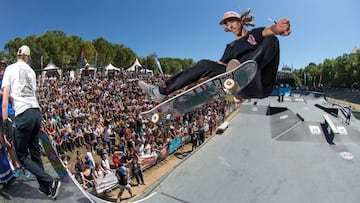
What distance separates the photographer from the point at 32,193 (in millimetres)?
4418

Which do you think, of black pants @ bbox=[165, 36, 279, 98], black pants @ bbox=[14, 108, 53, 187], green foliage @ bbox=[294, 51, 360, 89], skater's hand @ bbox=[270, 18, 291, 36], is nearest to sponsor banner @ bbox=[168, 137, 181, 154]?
black pants @ bbox=[165, 36, 279, 98]

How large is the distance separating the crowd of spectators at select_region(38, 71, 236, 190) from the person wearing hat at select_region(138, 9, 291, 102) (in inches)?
294

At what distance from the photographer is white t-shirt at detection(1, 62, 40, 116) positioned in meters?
3.29

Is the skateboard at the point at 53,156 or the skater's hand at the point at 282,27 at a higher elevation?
the skater's hand at the point at 282,27

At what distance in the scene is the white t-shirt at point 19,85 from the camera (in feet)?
10.8

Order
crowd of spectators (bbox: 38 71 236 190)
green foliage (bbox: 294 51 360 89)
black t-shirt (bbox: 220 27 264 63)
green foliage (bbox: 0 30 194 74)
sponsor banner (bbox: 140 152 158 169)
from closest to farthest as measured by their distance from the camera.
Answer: black t-shirt (bbox: 220 27 264 63) → crowd of spectators (bbox: 38 71 236 190) → sponsor banner (bbox: 140 152 158 169) → green foliage (bbox: 0 30 194 74) → green foliage (bbox: 294 51 360 89)

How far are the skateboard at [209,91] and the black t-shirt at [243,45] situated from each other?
351 mm

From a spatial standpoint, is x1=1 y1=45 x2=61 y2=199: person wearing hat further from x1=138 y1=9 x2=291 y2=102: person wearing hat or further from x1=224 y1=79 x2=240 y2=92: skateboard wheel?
x1=224 y1=79 x2=240 y2=92: skateboard wheel

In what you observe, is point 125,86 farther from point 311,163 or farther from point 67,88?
point 311,163

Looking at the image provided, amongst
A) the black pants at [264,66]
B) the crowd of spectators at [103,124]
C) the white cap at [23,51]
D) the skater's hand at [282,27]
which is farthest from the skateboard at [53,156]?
the crowd of spectators at [103,124]

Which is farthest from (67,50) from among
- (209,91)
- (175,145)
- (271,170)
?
(209,91)

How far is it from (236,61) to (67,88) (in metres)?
17.5

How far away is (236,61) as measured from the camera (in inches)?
142

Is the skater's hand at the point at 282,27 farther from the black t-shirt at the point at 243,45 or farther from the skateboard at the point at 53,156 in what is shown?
the skateboard at the point at 53,156
